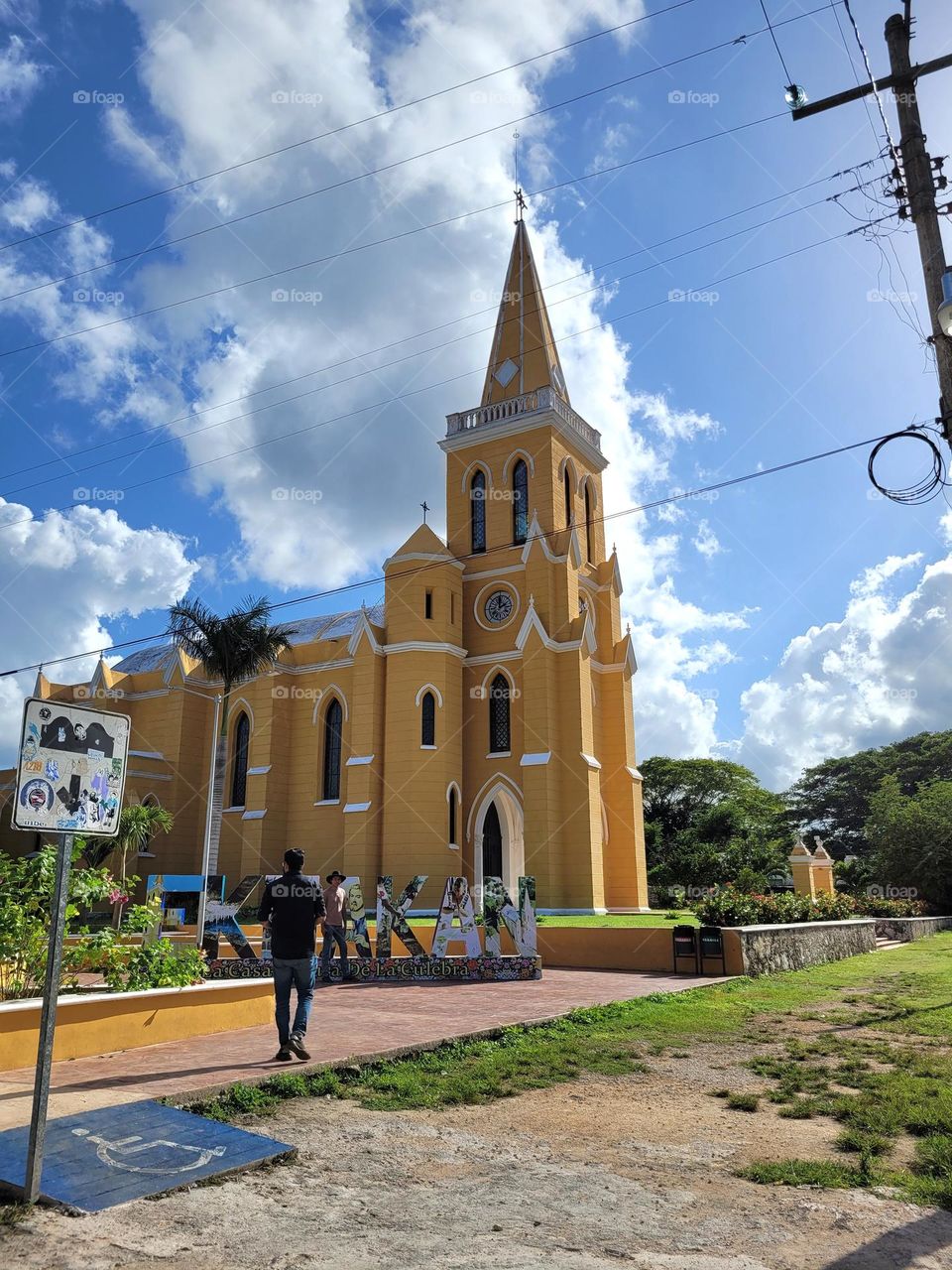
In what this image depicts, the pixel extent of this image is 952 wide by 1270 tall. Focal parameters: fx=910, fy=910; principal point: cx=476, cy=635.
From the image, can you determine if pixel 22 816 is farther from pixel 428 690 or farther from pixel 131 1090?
pixel 428 690

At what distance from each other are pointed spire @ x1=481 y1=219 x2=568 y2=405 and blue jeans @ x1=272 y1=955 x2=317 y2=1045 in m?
26.8

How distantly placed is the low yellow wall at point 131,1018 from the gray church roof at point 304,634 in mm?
22476

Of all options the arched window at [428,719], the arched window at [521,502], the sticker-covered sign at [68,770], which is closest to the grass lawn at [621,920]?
the arched window at [428,719]

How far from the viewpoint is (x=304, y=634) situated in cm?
3862

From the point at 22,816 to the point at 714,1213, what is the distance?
3993mm

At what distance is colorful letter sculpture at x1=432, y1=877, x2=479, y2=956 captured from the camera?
1605 cm

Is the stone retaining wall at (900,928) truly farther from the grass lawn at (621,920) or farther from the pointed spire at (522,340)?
the pointed spire at (522,340)

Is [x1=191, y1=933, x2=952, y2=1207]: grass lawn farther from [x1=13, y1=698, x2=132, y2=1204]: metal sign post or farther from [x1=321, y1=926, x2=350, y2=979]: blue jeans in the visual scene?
[x1=321, y1=926, x2=350, y2=979]: blue jeans

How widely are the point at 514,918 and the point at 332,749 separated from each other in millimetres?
17199

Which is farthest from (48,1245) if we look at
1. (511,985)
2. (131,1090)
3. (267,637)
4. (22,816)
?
(267,637)

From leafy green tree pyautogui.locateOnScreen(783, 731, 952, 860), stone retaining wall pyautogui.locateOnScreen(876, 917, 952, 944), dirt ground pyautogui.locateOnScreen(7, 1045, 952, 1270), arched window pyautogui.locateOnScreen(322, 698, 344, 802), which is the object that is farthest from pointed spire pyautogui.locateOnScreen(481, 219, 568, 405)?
leafy green tree pyautogui.locateOnScreen(783, 731, 952, 860)

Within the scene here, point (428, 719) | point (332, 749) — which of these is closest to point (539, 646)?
point (428, 719)

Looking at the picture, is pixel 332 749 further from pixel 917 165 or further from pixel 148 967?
pixel 917 165

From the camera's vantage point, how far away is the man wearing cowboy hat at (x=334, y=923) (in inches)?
559
